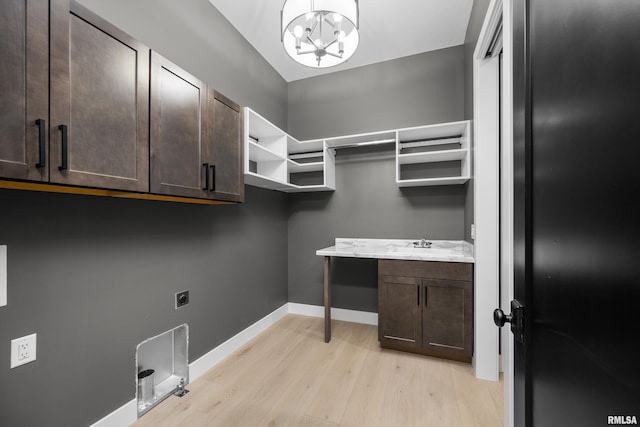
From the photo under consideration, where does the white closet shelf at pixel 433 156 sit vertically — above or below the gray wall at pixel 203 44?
below

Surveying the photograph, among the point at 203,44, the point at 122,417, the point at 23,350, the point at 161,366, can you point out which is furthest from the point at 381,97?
the point at 122,417

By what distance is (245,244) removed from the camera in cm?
265

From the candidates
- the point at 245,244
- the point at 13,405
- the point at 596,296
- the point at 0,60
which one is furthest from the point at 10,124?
the point at 245,244

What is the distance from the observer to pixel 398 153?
8.73 feet

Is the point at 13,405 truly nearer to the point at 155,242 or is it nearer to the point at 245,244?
the point at 155,242

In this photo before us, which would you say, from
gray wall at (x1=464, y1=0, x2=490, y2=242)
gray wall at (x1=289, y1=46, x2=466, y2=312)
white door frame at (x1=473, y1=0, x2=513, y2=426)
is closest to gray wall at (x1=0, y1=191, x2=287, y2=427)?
gray wall at (x1=289, y1=46, x2=466, y2=312)

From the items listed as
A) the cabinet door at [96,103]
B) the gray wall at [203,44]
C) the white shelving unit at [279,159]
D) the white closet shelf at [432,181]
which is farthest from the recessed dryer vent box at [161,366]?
the white closet shelf at [432,181]

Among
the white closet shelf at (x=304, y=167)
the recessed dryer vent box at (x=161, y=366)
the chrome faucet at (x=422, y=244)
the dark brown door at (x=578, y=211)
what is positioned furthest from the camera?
the white closet shelf at (x=304, y=167)

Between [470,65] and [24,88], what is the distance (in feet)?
9.73

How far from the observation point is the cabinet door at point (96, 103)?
103 centimetres

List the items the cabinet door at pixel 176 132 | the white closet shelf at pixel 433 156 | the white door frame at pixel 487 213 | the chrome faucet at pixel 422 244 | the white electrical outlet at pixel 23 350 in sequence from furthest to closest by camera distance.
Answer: the chrome faucet at pixel 422 244 → the white closet shelf at pixel 433 156 → the white door frame at pixel 487 213 → the cabinet door at pixel 176 132 → the white electrical outlet at pixel 23 350

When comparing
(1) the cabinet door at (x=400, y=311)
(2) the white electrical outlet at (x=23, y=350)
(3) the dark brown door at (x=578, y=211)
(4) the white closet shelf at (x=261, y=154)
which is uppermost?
(4) the white closet shelf at (x=261, y=154)

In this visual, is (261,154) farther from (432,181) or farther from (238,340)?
(238,340)

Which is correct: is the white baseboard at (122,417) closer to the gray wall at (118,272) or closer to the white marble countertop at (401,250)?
the gray wall at (118,272)
